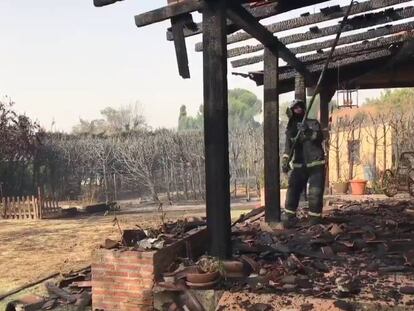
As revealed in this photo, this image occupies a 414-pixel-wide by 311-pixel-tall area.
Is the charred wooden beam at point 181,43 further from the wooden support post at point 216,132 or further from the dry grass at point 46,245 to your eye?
the dry grass at point 46,245

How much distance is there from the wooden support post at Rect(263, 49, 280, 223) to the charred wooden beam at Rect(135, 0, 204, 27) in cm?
251

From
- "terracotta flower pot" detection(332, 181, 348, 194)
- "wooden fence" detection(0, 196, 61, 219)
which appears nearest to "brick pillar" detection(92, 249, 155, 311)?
"terracotta flower pot" detection(332, 181, 348, 194)

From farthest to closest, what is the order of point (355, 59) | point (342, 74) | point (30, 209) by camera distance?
point (30, 209) → point (342, 74) → point (355, 59)

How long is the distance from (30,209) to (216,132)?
1684cm

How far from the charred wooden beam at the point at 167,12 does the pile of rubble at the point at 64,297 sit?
9.67 feet

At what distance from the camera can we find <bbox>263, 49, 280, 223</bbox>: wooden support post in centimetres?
717

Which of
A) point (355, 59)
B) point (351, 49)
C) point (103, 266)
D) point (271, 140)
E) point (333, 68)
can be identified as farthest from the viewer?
point (333, 68)

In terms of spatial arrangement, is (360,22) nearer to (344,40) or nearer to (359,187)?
(344,40)

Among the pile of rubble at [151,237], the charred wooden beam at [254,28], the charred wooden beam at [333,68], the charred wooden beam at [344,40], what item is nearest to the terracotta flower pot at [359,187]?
the charred wooden beam at [333,68]

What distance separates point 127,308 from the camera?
450 centimetres

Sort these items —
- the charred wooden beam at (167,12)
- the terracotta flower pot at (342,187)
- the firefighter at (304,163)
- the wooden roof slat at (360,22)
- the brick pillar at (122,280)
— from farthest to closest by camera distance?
the terracotta flower pot at (342,187) < the wooden roof slat at (360,22) < the firefighter at (304,163) < the charred wooden beam at (167,12) < the brick pillar at (122,280)

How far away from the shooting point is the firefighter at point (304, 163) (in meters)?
7.11

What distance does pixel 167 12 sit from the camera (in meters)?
5.33

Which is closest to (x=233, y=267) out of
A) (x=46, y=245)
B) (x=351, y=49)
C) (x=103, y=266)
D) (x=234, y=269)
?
(x=234, y=269)
